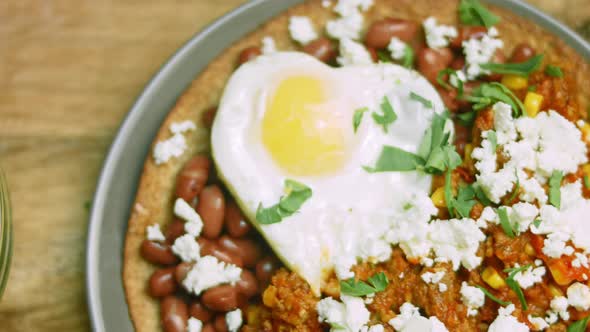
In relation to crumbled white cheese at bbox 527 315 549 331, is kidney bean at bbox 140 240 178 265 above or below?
below

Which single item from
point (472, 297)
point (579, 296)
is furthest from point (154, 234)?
point (579, 296)

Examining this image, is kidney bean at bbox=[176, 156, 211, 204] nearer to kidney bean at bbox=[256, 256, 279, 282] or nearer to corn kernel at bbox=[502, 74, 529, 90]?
kidney bean at bbox=[256, 256, 279, 282]

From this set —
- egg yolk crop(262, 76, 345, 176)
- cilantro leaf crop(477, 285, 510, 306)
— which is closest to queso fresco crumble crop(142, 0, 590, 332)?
cilantro leaf crop(477, 285, 510, 306)

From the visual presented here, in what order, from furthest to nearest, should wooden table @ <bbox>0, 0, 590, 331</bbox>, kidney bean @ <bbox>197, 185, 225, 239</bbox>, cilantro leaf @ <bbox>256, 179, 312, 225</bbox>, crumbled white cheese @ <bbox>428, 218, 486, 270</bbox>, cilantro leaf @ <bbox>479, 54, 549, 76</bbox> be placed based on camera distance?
wooden table @ <bbox>0, 0, 590, 331</bbox> < cilantro leaf @ <bbox>479, 54, 549, 76</bbox> < kidney bean @ <bbox>197, 185, 225, 239</bbox> < cilantro leaf @ <bbox>256, 179, 312, 225</bbox> < crumbled white cheese @ <bbox>428, 218, 486, 270</bbox>

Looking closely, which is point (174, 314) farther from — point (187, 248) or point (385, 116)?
point (385, 116)

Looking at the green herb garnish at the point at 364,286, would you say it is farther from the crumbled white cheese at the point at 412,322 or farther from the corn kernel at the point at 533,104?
the corn kernel at the point at 533,104
